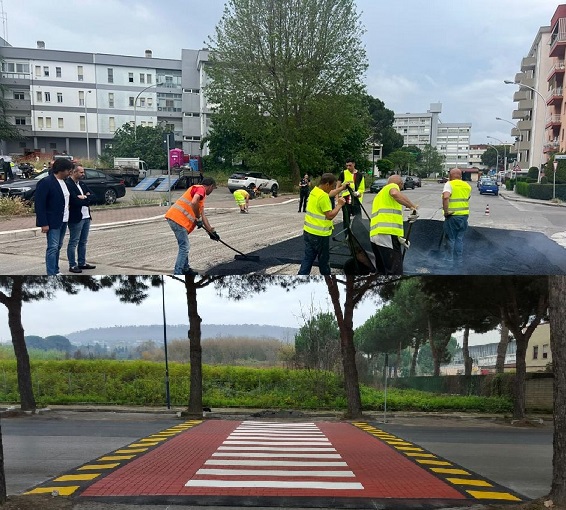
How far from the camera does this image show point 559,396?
5.12 metres

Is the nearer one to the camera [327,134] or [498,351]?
[327,134]

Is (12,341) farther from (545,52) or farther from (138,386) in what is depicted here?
(545,52)

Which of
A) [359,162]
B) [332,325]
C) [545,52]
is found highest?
[545,52]

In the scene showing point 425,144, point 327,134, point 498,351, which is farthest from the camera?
point 498,351

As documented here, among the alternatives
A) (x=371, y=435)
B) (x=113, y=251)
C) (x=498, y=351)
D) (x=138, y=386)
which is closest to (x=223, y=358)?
(x=138, y=386)

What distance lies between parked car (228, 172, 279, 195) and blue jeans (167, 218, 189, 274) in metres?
0.40

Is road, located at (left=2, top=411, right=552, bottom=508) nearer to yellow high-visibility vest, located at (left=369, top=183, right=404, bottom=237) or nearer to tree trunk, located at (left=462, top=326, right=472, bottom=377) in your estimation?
yellow high-visibility vest, located at (left=369, top=183, right=404, bottom=237)

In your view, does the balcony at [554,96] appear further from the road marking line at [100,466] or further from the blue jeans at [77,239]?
the road marking line at [100,466]

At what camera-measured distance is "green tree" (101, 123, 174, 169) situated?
330cm

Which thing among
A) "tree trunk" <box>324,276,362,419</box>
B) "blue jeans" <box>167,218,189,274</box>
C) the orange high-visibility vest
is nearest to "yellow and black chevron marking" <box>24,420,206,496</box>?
"blue jeans" <box>167,218,189,274</box>

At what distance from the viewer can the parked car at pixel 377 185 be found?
3580mm

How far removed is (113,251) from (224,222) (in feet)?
2.44

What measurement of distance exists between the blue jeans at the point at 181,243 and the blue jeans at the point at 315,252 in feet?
2.55

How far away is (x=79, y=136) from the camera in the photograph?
3342 mm
